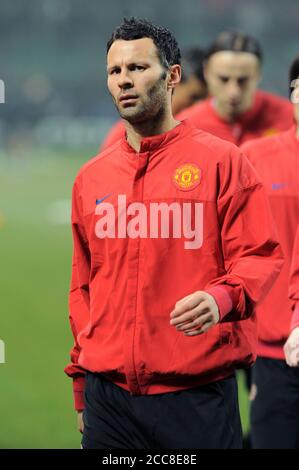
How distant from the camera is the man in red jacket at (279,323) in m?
Answer: 4.21

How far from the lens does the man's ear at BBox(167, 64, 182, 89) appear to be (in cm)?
322

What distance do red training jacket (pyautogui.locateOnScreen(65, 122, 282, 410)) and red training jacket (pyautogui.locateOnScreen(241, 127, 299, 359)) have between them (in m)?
1.02

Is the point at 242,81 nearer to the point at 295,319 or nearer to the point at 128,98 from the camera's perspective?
the point at 295,319

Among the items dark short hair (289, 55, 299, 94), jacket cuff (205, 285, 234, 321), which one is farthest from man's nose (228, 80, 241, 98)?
jacket cuff (205, 285, 234, 321)

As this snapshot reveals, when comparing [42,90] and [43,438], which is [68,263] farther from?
[42,90]

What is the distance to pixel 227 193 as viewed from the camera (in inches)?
121

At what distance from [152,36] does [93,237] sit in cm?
58

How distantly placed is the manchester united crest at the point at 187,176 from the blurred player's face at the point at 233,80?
9.23ft

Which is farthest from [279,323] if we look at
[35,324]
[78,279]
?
[35,324]

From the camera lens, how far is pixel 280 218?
423cm

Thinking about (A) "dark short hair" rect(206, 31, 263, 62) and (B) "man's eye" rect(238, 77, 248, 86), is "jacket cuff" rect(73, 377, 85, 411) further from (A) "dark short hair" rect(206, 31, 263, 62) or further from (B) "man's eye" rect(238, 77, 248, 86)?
(A) "dark short hair" rect(206, 31, 263, 62)

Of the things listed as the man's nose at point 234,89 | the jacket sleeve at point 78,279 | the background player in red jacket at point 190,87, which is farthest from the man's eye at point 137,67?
the background player in red jacket at point 190,87

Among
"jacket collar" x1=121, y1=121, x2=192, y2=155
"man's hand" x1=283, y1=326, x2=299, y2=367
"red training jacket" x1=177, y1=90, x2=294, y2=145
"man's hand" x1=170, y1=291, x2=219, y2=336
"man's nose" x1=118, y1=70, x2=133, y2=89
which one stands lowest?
"man's hand" x1=283, y1=326, x2=299, y2=367
